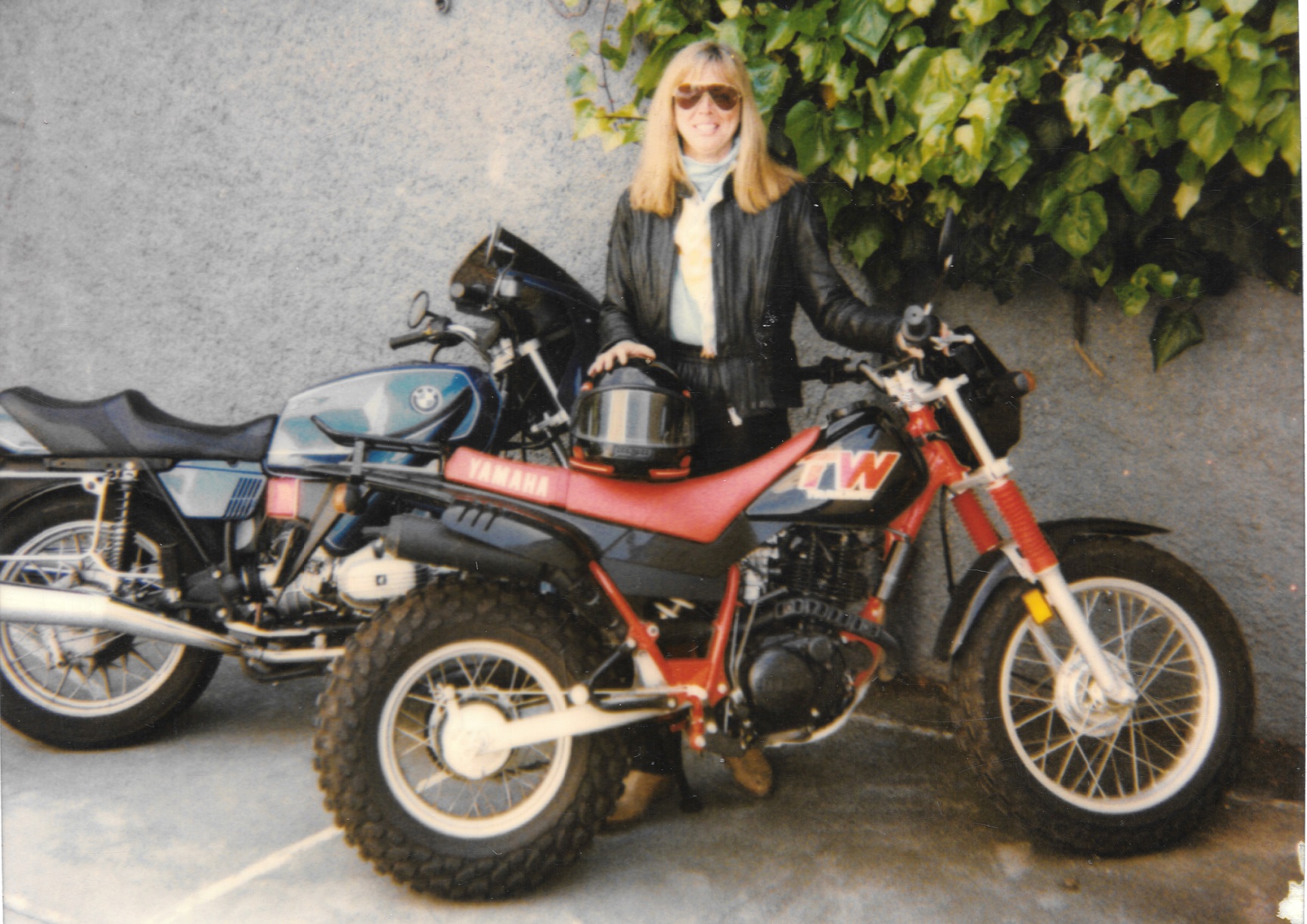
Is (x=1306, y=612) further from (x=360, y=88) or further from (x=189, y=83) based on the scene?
(x=189, y=83)

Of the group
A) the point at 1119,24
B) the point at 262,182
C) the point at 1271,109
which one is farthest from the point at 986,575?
the point at 262,182

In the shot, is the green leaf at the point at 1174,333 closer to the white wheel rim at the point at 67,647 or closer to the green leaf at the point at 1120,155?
the green leaf at the point at 1120,155

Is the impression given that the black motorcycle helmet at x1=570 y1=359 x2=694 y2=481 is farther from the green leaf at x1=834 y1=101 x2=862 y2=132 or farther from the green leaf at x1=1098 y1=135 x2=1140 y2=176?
the green leaf at x1=1098 y1=135 x2=1140 y2=176

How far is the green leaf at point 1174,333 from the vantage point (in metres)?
2.76

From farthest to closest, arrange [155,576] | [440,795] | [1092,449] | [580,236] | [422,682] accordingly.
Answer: [580,236] < [1092,449] < [155,576] < [440,795] < [422,682]

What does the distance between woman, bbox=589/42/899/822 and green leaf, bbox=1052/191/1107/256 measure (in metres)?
0.75

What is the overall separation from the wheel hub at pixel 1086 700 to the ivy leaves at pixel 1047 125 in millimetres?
1103

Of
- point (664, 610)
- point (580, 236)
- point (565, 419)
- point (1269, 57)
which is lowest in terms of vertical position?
point (664, 610)

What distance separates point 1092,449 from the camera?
3.01m

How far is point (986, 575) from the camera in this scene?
7.55 ft

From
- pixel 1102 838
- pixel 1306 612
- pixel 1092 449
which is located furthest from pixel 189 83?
pixel 1306 612

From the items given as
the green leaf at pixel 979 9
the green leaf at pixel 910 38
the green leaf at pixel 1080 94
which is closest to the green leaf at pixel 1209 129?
the green leaf at pixel 1080 94

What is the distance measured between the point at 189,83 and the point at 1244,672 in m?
4.16

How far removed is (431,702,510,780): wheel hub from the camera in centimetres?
208
